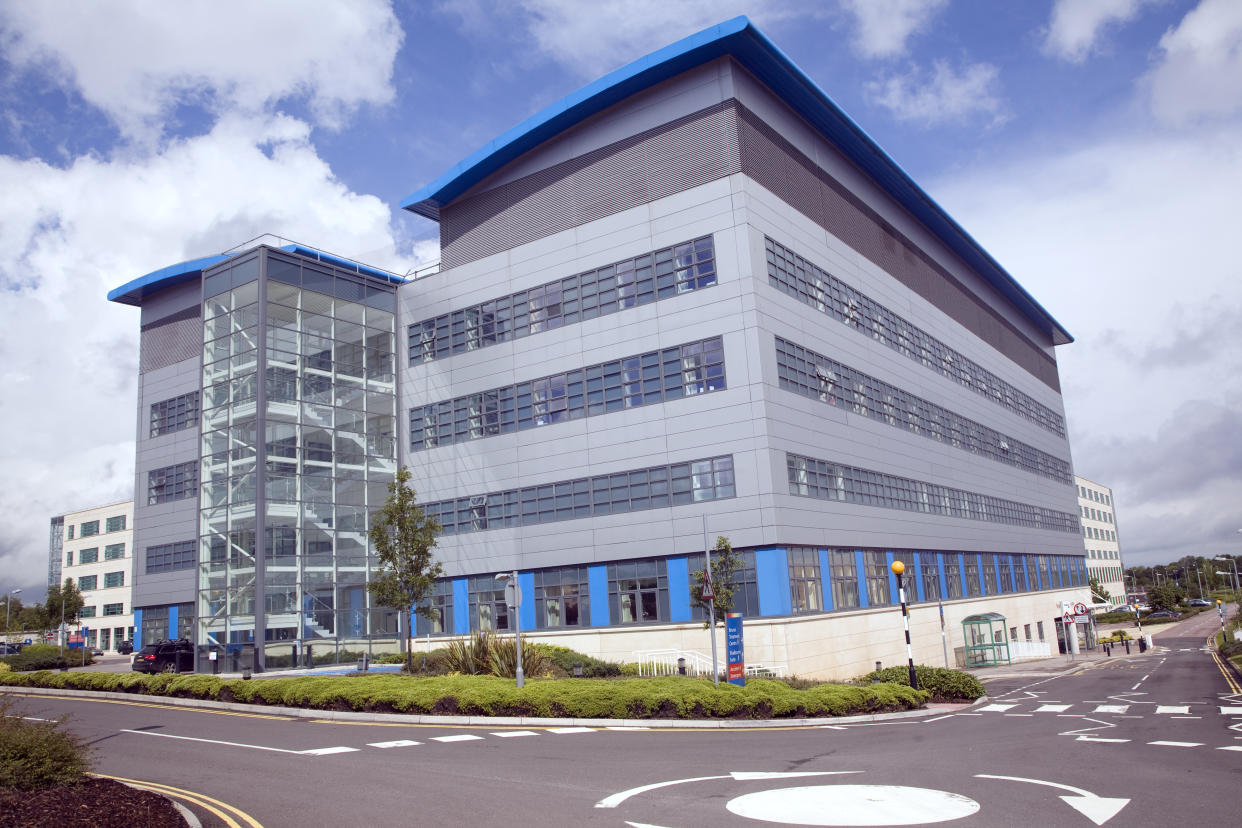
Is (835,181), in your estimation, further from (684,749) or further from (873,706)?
(684,749)

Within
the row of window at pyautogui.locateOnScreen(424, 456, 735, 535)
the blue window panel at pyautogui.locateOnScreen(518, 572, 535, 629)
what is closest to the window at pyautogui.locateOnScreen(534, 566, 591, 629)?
the blue window panel at pyautogui.locateOnScreen(518, 572, 535, 629)

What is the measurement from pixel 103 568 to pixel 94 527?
17.5 feet

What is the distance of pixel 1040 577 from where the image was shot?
68312 millimetres

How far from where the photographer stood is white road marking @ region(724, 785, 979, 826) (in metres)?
10.5

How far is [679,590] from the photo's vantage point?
3656 cm

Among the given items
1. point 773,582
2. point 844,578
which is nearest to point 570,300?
point 773,582

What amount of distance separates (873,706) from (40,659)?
52337 millimetres

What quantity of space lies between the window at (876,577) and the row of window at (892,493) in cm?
246

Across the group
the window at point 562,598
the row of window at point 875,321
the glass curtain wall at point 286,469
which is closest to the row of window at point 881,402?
the row of window at point 875,321

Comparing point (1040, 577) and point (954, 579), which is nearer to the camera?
point (954, 579)

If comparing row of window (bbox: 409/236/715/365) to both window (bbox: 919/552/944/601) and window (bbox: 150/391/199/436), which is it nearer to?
window (bbox: 150/391/199/436)

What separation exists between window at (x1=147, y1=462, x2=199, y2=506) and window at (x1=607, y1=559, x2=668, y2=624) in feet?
98.7

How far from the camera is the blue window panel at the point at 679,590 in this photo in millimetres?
36281

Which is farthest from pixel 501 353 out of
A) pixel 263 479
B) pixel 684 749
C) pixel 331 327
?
pixel 684 749
